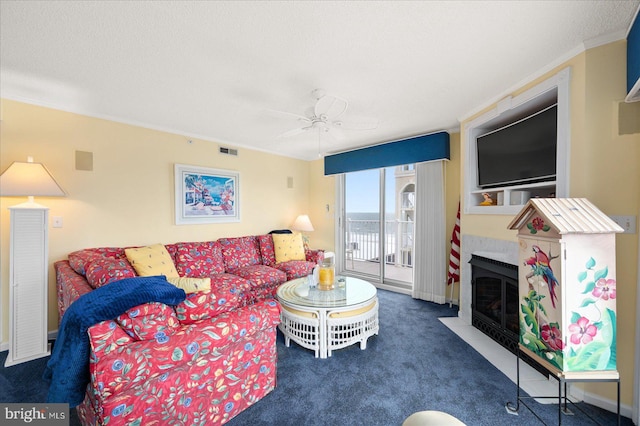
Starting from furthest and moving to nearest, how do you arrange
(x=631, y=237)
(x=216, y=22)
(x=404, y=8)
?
(x=631, y=237) → (x=216, y=22) → (x=404, y=8)

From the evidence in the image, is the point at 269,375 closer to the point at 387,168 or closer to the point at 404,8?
the point at 404,8

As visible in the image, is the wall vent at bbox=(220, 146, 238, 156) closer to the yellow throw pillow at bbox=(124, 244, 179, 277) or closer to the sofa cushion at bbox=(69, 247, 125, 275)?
the yellow throw pillow at bbox=(124, 244, 179, 277)

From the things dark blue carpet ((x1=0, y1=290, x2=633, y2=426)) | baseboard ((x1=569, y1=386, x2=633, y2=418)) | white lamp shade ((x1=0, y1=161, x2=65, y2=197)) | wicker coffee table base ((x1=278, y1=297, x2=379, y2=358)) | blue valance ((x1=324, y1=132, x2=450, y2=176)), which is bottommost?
dark blue carpet ((x1=0, y1=290, x2=633, y2=426))

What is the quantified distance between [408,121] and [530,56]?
4.52ft

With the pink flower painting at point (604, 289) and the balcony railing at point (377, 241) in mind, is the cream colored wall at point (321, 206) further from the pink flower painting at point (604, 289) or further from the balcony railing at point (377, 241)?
the pink flower painting at point (604, 289)

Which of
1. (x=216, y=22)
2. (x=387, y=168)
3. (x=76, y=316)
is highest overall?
(x=216, y=22)

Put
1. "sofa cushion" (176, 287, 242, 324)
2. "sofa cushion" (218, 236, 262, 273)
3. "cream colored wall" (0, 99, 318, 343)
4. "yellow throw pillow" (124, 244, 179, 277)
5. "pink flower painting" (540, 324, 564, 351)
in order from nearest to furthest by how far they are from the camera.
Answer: "pink flower painting" (540, 324, 564, 351), "sofa cushion" (176, 287, 242, 324), "cream colored wall" (0, 99, 318, 343), "yellow throw pillow" (124, 244, 179, 277), "sofa cushion" (218, 236, 262, 273)

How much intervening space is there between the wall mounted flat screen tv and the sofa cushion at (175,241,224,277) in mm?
3472

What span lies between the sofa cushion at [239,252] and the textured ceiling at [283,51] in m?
1.86

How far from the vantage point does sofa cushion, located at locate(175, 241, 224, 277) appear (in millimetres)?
3178

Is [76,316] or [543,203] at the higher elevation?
[543,203]

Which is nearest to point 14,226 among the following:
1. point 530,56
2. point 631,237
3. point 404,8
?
point 404,8

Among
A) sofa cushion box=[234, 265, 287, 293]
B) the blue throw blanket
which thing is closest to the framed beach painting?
sofa cushion box=[234, 265, 287, 293]

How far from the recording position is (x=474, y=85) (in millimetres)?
2299
